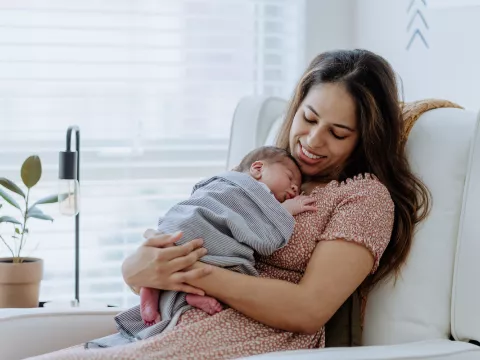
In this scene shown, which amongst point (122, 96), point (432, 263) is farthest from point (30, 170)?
point (432, 263)

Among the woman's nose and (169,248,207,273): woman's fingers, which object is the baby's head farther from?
(169,248,207,273): woman's fingers

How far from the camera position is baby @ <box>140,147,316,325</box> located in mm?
1676

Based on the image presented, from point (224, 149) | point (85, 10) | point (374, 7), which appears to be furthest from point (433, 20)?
point (85, 10)

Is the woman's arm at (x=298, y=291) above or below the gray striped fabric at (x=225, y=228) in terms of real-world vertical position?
below

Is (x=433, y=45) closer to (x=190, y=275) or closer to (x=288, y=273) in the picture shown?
(x=288, y=273)

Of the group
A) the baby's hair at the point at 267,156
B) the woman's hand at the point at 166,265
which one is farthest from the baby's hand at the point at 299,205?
the woman's hand at the point at 166,265

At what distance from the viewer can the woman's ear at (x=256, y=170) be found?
1785 mm

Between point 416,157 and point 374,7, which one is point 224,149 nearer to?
point 374,7

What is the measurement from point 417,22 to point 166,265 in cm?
136

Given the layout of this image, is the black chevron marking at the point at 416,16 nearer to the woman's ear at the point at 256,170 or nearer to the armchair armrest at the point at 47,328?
the woman's ear at the point at 256,170

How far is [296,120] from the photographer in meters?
1.87

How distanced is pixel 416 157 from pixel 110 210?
1.50 meters

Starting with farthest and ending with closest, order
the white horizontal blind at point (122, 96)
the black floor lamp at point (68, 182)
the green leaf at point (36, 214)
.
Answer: the white horizontal blind at point (122, 96) → the green leaf at point (36, 214) → the black floor lamp at point (68, 182)

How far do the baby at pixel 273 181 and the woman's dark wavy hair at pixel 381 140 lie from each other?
0.42 ft
